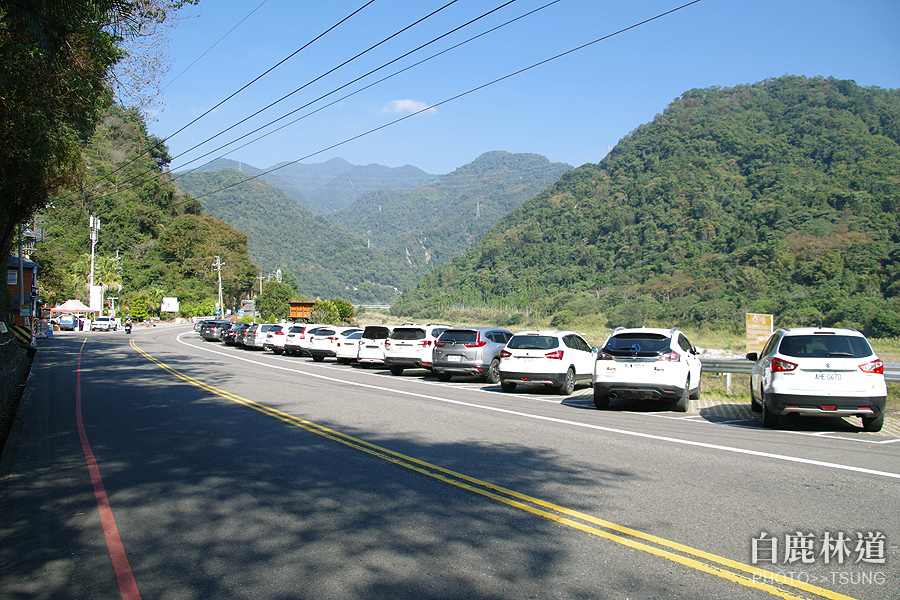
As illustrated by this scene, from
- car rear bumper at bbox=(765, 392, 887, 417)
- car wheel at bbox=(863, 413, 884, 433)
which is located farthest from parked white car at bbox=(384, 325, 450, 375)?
car wheel at bbox=(863, 413, 884, 433)

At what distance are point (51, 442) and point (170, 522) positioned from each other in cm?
521

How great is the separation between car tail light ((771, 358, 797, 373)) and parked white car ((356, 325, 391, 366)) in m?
16.3

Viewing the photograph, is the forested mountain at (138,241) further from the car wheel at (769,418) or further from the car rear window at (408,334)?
the car wheel at (769,418)

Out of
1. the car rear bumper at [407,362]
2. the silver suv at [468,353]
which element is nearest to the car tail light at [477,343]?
the silver suv at [468,353]

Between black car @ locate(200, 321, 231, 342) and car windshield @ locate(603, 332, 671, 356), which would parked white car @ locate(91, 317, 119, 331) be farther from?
car windshield @ locate(603, 332, 671, 356)

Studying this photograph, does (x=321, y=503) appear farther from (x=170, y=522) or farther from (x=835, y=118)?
(x=835, y=118)

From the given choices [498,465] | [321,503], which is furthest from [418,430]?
[321,503]

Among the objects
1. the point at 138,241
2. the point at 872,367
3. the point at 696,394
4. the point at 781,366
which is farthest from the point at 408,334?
the point at 138,241

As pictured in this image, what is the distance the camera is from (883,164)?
86.4m

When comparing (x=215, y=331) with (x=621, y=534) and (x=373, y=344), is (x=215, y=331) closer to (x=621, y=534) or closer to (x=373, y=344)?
(x=373, y=344)

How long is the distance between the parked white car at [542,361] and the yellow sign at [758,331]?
5295 millimetres

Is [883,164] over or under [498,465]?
over

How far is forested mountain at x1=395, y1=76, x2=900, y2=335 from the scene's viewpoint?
67.1 metres

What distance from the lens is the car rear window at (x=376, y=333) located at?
25281 mm
